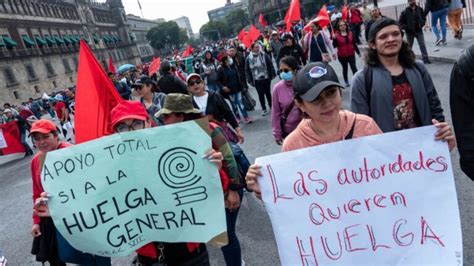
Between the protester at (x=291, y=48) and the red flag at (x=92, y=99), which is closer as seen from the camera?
the red flag at (x=92, y=99)

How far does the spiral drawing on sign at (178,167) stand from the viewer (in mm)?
1936

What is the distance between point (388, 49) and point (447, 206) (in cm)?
117

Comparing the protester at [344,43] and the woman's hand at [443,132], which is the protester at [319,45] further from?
the woman's hand at [443,132]

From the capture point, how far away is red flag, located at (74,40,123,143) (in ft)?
8.71

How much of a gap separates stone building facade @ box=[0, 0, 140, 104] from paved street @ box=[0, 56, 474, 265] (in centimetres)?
3356

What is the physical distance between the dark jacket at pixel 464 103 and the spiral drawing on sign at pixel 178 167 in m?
1.30

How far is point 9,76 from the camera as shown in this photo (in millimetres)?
41531

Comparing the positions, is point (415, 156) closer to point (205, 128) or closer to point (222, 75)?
point (205, 128)

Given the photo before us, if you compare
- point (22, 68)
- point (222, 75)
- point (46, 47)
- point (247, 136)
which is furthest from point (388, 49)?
point (46, 47)

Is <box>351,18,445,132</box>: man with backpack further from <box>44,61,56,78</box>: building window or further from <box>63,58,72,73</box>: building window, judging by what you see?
<box>63,58,72,73</box>: building window

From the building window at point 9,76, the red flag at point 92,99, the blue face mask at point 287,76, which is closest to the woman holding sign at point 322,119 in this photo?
the red flag at point 92,99

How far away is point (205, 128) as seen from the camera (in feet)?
6.38

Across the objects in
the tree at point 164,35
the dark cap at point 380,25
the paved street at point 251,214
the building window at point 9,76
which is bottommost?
the paved street at point 251,214

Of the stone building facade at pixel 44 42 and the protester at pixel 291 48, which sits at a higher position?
the stone building facade at pixel 44 42
